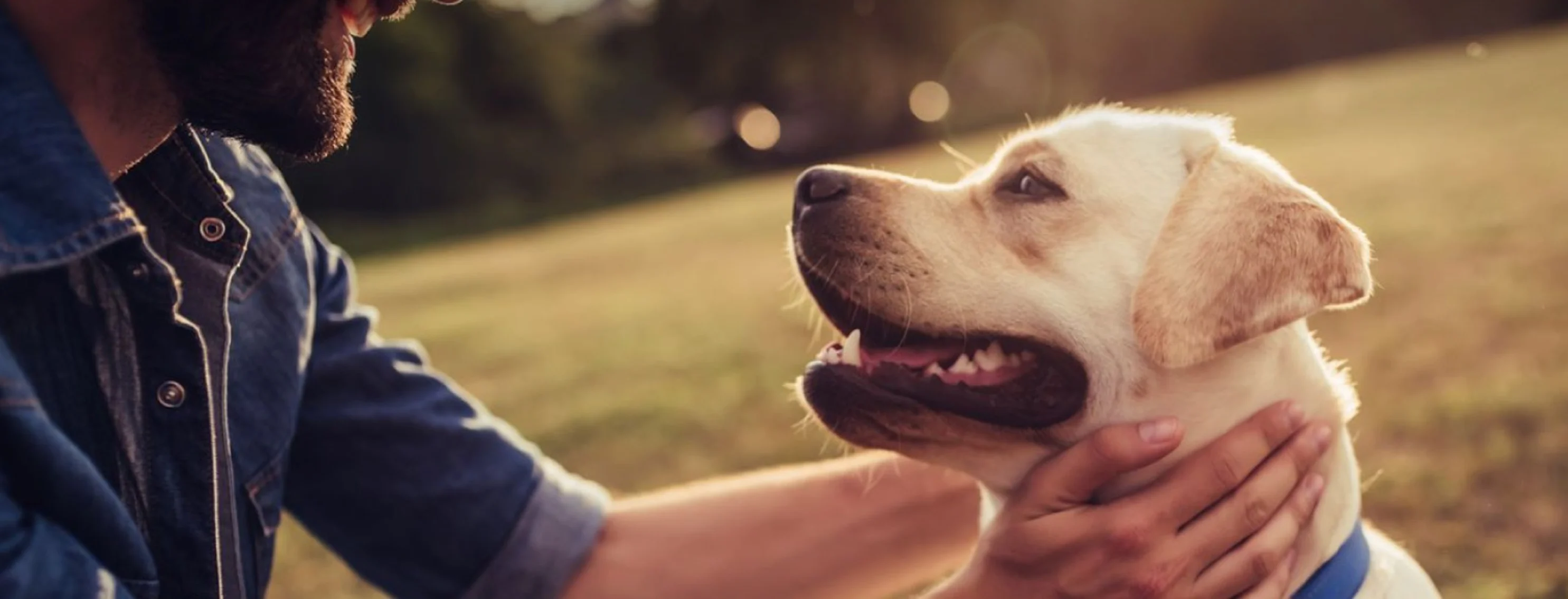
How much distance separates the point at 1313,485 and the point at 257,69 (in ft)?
7.08

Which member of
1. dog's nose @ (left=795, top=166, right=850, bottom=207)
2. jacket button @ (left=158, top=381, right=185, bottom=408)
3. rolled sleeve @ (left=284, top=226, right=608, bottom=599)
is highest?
dog's nose @ (left=795, top=166, right=850, bottom=207)

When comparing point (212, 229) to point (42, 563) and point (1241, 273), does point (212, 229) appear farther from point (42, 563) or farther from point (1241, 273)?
point (1241, 273)

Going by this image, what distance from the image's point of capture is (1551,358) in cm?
576

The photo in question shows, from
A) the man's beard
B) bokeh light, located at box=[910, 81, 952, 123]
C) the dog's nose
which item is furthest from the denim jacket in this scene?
bokeh light, located at box=[910, 81, 952, 123]

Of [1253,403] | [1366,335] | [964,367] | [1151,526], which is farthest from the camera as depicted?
[1366,335]

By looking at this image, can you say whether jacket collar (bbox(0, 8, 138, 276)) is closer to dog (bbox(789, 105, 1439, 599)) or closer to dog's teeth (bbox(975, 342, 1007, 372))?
dog (bbox(789, 105, 1439, 599))

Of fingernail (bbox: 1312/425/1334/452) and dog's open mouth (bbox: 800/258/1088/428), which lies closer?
fingernail (bbox: 1312/425/1334/452)

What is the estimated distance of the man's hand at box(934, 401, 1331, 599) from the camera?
7.87ft

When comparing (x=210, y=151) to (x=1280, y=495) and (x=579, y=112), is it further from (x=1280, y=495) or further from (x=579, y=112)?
(x=579, y=112)

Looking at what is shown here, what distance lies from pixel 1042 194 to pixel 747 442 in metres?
3.63

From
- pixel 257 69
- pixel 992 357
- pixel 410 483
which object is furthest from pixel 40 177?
pixel 992 357

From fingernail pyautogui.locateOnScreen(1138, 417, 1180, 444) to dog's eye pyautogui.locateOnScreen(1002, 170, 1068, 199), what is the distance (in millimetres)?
628

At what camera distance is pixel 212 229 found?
242 centimetres

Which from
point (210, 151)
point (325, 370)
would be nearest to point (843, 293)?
point (325, 370)
